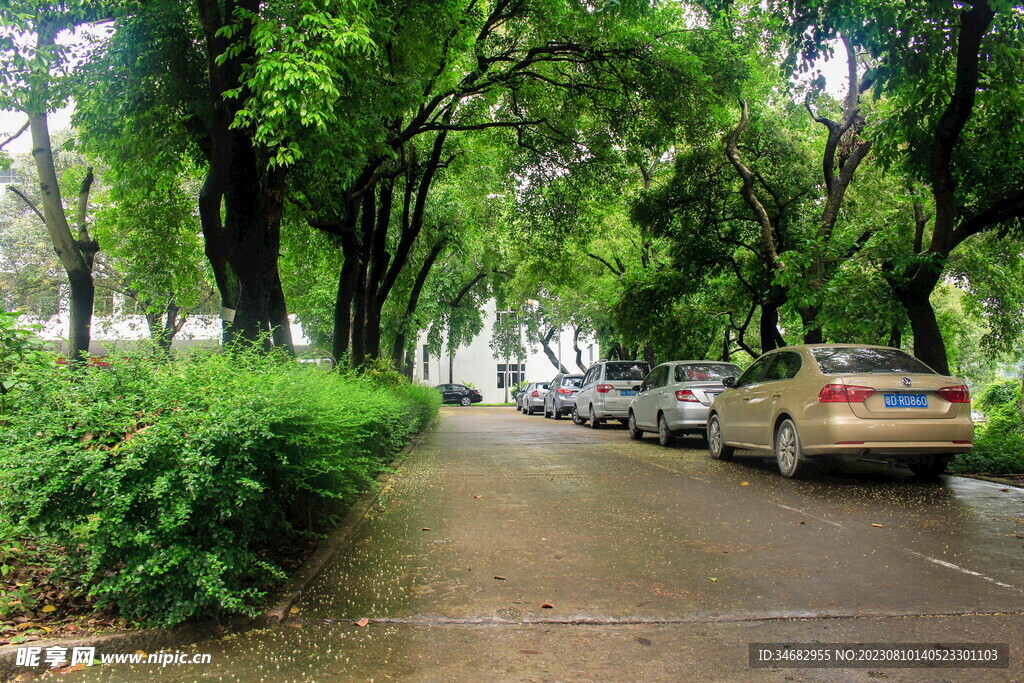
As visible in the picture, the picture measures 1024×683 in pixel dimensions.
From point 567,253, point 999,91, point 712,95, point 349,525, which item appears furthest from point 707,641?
point 567,253

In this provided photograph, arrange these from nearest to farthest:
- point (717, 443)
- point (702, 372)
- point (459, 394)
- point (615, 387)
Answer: point (717, 443), point (702, 372), point (615, 387), point (459, 394)

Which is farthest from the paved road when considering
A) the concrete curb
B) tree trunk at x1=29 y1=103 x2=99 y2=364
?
tree trunk at x1=29 y1=103 x2=99 y2=364

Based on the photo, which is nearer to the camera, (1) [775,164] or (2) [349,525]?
(2) [349,525]

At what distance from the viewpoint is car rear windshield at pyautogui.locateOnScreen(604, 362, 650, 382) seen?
68.6ft

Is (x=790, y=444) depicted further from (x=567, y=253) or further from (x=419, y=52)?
(x=567, y=253)

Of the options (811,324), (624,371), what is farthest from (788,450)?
(624,371)

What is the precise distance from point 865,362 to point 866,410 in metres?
0.93

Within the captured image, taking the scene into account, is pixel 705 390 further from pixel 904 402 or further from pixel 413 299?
pixel 413 299

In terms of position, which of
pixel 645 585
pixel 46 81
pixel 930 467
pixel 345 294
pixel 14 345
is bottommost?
pixel 645 585

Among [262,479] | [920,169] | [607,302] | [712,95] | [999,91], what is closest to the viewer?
[262,479]

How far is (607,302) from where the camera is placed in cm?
2698

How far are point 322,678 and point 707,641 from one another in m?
1.92

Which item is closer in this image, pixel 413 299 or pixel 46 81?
pixel 46 81

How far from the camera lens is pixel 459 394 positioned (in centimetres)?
5509
